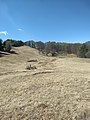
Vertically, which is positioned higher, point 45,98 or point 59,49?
point 59,49

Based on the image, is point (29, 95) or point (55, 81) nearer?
point (29, 95)

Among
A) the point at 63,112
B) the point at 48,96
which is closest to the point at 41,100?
the point at 48,96

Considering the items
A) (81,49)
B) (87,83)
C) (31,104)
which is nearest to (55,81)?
(87,83)

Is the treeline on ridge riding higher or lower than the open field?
higher

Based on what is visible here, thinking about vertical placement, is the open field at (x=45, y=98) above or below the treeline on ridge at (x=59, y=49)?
below

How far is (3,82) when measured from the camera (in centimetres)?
2117

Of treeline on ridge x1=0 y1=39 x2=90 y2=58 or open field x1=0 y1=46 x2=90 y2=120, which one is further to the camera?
treeline on ridge x1=0 y1=39 x2=90 y2=58

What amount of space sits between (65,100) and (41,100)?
1.78 meters

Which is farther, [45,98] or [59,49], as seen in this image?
[59,49]

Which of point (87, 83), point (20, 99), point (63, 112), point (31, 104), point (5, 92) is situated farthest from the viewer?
point (87, 83)

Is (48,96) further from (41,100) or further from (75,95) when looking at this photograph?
(75,95)

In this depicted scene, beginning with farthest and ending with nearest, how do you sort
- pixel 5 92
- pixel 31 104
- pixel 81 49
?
pixel 81 49, pixel 5 92, pixel 31 104

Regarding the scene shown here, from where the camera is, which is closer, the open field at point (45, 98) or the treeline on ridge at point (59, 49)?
the open field at point (45, 98)

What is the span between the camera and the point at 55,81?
2122 cm
